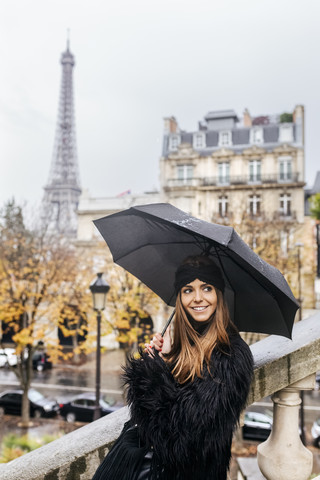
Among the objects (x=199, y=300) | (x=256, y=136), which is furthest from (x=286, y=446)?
(x=256, y=136)

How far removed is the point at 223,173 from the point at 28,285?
2212 centimetres

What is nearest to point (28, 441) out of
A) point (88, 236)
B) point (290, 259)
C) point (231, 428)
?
point (231, 428)

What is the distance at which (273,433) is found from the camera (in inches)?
100

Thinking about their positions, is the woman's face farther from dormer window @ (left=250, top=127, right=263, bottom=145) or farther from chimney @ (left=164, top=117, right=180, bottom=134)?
chimney @ (left=164, top=117, right=180, bottom=134)

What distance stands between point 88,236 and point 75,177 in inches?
1601

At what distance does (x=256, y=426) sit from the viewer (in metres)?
14.6

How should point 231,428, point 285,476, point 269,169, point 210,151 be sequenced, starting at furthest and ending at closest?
point 210,151 → point 269,169 → point 285,476 → point 231,428

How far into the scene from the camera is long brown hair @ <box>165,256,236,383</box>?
203cm

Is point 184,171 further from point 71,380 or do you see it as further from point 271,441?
point 271,441

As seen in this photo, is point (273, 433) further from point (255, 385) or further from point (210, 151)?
point (210, 151)

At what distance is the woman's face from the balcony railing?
31693 mm

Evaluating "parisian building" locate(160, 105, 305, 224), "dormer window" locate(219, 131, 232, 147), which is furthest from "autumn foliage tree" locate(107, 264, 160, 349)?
"dormer window" locate(219, 131, 232, 147)

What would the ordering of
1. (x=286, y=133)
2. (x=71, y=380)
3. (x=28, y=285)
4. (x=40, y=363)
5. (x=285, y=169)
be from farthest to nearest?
(x=286, y=133) < (x=285, y=169) < (x=40, y=363) < (x=71, y=380) < (x=28, y=285)

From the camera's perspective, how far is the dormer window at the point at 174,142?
37250 millimetres
